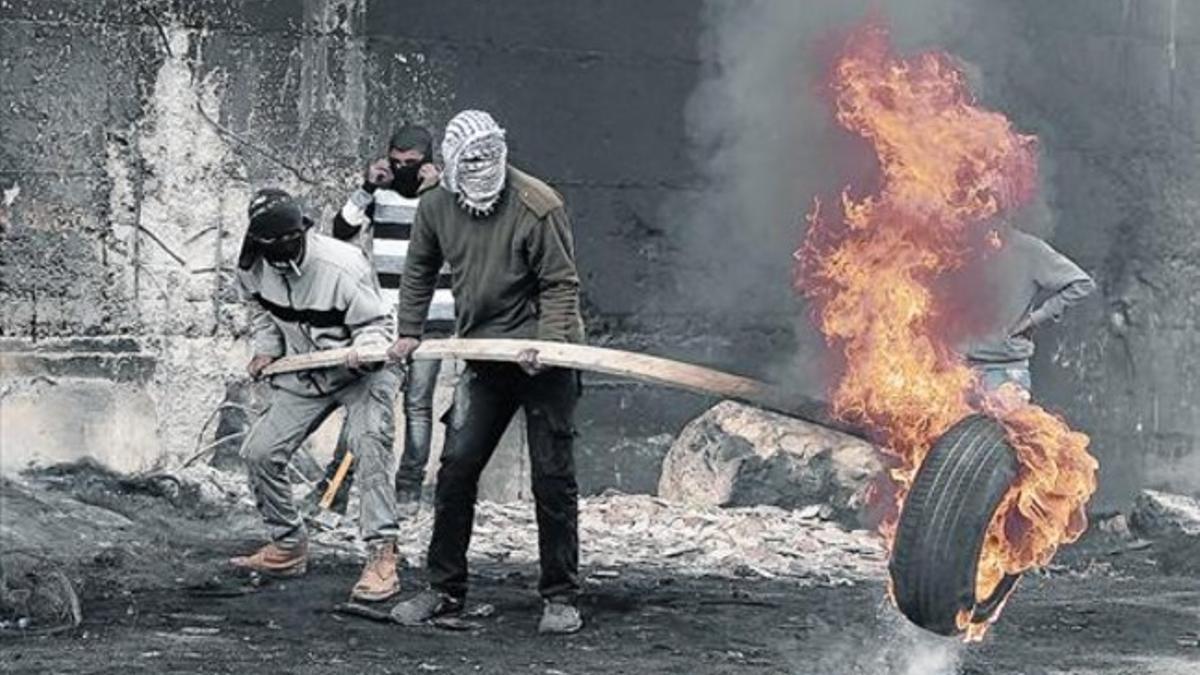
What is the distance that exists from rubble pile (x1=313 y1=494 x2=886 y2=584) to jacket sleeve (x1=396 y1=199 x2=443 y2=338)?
1.77 m

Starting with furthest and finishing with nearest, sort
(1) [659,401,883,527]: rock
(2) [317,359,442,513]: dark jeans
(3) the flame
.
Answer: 1. (1) [659,401,883,527]: rock
2. (2) [317,359,442,513]: dark jeans
3. (3) the flame

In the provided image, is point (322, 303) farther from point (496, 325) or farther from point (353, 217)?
point (353, 217)

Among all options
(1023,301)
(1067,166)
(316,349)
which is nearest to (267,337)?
(316,349)

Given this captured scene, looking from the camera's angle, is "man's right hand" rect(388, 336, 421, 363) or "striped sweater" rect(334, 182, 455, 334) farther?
"striped sweater" rect(334, 182, 455, 334)

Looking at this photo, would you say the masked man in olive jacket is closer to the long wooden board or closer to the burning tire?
the long wooden board

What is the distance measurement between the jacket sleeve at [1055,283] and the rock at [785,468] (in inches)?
48.5

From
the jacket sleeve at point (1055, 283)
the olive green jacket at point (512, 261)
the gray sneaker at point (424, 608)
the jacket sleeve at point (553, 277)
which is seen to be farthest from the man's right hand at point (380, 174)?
the jacket sleeve at point (1055, 283)

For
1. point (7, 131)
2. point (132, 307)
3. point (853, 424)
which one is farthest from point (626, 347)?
point (853, 424)

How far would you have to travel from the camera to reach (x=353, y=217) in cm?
1055

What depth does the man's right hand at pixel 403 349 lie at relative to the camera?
8.47 metres

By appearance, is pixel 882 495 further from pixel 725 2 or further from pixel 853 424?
pixel 853 424

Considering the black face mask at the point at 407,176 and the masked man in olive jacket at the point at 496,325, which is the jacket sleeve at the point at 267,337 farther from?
the black face mask at the point at 407,176

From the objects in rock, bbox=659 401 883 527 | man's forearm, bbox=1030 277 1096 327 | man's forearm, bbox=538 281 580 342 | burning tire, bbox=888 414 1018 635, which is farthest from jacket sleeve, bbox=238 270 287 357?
man's forearm, bbox=1030 277 1096 327

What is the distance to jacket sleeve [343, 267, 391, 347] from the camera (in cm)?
891
